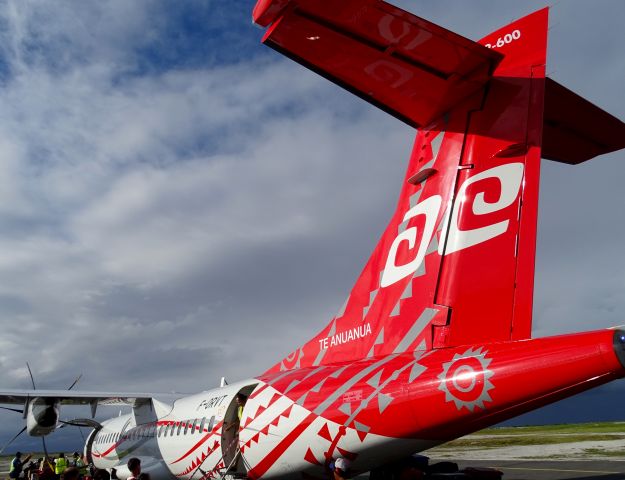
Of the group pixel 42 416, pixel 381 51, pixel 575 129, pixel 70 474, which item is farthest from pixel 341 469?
pixel 42 416

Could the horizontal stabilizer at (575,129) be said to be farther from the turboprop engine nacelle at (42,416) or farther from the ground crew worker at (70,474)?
the turboprop engine nacelle at (42,416)

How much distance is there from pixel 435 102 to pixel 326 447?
4.03 metres

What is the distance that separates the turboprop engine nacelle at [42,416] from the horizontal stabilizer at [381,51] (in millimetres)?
13104

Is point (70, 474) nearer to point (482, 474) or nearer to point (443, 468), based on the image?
point (443, 468)

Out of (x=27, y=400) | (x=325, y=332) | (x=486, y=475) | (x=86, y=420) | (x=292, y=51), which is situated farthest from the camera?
(x=86, y=420)

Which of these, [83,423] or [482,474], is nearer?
[482,474]

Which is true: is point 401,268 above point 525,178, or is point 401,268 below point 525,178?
below

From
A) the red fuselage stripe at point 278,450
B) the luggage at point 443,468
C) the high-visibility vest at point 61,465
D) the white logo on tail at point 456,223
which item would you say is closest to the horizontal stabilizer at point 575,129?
the white logo on tail at point 456,223

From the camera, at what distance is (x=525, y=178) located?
17.8ft

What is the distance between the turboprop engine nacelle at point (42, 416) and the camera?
1440cm

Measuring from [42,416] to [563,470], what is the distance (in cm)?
1367

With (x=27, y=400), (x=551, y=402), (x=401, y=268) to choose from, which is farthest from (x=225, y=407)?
(x=27, y=400)

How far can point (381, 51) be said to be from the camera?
17.0 ft

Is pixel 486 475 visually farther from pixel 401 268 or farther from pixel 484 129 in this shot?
pixel 484 129
